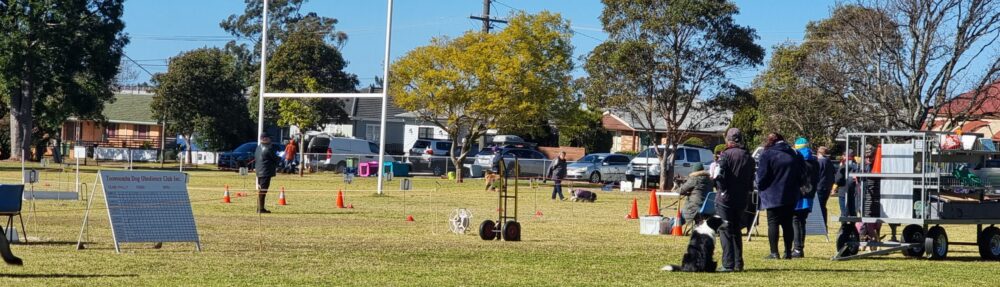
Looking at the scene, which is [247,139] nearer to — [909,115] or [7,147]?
[7,147]

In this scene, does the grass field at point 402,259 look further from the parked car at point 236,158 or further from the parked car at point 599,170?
the parked car at point 236,158

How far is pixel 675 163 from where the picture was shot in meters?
50.9

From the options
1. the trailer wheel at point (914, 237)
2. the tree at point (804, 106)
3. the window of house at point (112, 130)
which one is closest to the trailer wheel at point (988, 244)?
the trailer wheel at point (914, 237)

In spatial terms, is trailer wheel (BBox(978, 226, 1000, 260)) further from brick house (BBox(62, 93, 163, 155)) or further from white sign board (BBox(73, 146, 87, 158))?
brick house (BBox(62, 93, 163, 155))

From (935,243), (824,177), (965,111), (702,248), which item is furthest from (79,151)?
(702,248)

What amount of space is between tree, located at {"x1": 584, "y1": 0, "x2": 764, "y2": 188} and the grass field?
24129mm

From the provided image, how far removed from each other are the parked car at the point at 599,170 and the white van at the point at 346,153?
7333 mm

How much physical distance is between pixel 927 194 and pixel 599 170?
119 feet

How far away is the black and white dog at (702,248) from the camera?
13.2 m

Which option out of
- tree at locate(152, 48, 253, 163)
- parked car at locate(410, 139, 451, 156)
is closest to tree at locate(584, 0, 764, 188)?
parked car at locate(410, 139, 451, 156)

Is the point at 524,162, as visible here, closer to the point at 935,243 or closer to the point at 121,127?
the point at 935,243

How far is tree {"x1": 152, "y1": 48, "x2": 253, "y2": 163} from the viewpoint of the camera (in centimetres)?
7106

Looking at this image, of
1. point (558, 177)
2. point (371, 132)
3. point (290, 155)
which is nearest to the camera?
point (558, 177)

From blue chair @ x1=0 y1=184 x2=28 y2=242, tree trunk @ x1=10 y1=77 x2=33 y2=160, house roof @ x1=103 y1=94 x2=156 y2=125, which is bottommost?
blue chair @ x1=0 y1=184 x2=28 y2=242
